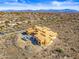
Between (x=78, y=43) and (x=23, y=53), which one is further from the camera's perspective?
(x=78, y=43)

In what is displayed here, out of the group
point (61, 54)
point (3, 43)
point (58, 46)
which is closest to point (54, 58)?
point (61, 54)

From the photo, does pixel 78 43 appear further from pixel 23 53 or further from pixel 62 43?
pixel 23 53

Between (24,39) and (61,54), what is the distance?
3959 mm

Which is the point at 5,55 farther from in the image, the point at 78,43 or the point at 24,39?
the point at 78,43

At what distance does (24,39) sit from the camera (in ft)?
100.0

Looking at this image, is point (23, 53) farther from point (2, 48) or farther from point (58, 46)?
point (58, 46)

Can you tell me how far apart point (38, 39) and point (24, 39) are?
130 cm

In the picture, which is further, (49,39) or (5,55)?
(49,39)

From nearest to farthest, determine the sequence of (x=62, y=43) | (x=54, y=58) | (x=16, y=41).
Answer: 1. (x=54, y=58)
2. (x=16, y=41)
3. (x=62, y=43)

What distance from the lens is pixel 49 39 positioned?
31.6 metres

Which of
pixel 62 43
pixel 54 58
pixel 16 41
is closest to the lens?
pixel 54 58

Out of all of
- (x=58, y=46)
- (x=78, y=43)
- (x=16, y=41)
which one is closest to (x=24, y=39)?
(x=16, y=41)

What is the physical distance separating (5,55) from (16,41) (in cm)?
243

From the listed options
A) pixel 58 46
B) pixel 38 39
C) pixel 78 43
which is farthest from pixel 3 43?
pixel 78 43
